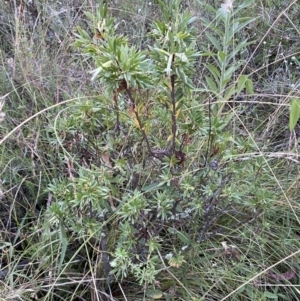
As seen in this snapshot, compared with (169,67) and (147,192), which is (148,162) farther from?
(169,67)

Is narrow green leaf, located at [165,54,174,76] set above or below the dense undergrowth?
above

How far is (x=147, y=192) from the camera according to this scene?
46.8 inches

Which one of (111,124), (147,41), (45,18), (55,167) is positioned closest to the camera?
(111,124)

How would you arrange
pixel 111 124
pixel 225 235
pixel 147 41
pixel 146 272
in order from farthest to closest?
1. pixel 147 41
2. pixel 225 235
3. pixel 111 124
4. pixel 146 272

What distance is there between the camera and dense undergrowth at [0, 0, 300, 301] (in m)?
1.01

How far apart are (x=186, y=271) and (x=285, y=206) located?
1.07 feet

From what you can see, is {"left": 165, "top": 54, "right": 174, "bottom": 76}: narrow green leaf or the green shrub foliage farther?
the green shrub foliage

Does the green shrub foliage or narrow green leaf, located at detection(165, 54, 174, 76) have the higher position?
narrow green leaf, located at detection(165, 54, 174, 76)

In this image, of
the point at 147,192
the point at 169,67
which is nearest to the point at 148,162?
the point at 147,192

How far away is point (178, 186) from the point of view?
1099mm

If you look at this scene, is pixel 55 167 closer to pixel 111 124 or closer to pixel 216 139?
pixel 111 124

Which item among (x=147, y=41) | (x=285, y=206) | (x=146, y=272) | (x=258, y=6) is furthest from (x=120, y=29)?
(x=146, y=272)

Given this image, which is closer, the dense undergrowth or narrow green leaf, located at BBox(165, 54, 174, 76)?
narrow green leaf, located at BBox(165, 54, 174, 76)

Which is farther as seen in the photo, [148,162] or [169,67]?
[148,162]
